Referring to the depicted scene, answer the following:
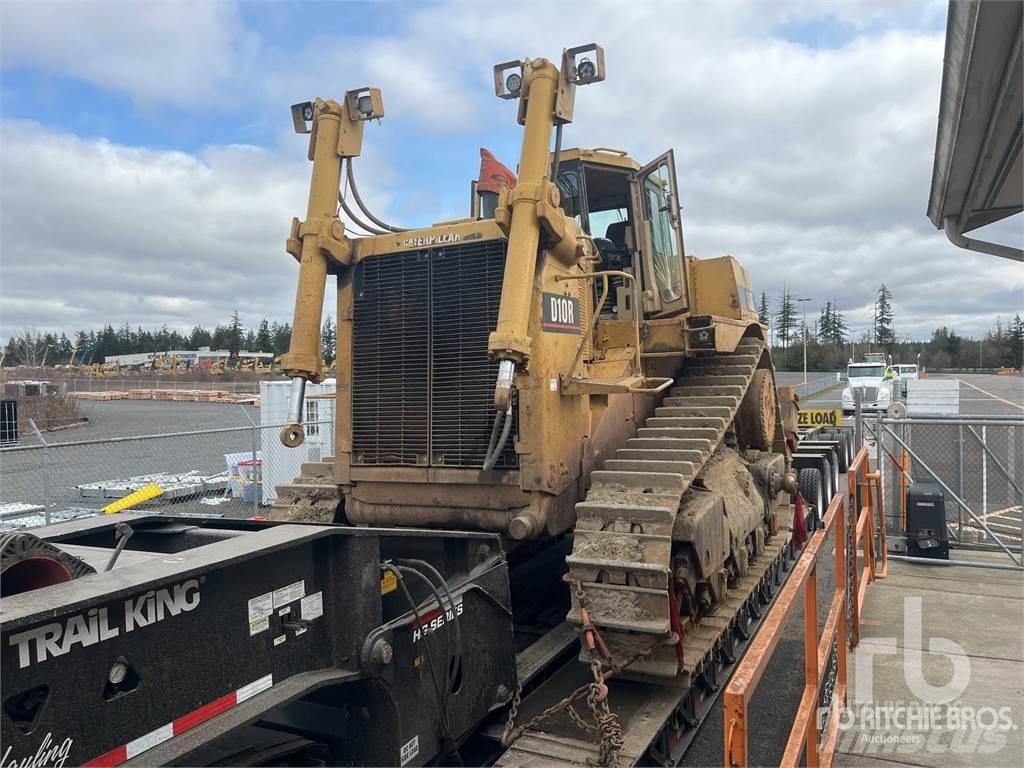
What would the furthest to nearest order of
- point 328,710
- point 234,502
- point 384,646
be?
point 234,502, point 328,710, point 384,646

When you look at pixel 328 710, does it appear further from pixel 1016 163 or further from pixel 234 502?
pixel 234 502

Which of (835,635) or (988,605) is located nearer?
(835,635)

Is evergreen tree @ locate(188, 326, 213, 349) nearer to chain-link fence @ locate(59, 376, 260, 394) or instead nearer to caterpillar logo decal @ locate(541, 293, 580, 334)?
chain-link fence @ locate(59, 376, 260, 394)

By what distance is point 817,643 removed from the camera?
3889 mm

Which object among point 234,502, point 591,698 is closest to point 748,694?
point 591,698

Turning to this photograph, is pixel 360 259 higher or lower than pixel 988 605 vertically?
higher

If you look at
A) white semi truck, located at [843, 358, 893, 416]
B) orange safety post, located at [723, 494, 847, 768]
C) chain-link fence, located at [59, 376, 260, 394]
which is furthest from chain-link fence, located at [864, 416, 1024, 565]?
chain-link fence, located at [59, 376, 260, 394]

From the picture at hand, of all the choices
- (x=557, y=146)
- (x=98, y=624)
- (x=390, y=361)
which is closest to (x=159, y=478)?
(x=390, y=361)

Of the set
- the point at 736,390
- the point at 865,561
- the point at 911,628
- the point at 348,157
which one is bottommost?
the point at 911,628

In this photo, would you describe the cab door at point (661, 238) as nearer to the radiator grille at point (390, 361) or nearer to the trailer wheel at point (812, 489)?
the radiator grille at point (390, 361)

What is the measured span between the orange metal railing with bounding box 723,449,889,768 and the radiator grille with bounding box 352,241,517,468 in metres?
1.95

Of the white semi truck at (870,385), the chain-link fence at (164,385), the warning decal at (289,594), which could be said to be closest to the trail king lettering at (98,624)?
the warning decal at (289,594)

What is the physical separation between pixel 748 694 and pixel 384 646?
1.54m

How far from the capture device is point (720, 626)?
5004 millimetres
